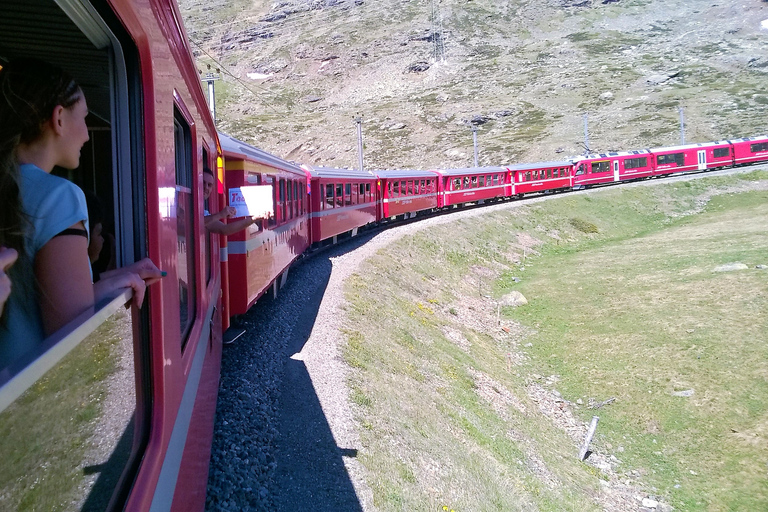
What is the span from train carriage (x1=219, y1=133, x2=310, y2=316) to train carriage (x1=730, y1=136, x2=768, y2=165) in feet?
149

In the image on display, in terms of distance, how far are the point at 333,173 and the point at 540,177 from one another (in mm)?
25873

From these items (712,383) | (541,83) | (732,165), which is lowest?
(712,383)

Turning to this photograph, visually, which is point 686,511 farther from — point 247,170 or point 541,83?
point 541,83

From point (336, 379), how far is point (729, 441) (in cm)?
882

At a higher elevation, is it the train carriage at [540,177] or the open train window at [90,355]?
the train carriage at [540,177]

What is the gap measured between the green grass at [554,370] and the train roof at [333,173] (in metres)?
2.92

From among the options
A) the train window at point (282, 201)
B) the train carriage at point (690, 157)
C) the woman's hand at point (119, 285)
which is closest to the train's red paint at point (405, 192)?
the train window at point (282, 201)

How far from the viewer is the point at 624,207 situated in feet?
128

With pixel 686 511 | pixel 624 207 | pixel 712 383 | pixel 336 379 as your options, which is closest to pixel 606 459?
pixel 686 511

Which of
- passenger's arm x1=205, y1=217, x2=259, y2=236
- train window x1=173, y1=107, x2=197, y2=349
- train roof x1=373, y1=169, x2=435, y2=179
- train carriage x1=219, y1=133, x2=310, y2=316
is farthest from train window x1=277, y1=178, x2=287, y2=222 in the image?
train roof x1=373, y1=169, x2=435, y2=179

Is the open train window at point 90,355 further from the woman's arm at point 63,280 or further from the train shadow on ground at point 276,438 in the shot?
the train shadow on ground at point 276,438

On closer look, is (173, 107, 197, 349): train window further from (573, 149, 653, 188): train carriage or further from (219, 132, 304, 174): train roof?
(573, 149, 653, 188): train carriage

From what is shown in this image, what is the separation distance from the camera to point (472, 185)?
35.2 m

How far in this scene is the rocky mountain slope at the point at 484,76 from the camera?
250 feet
